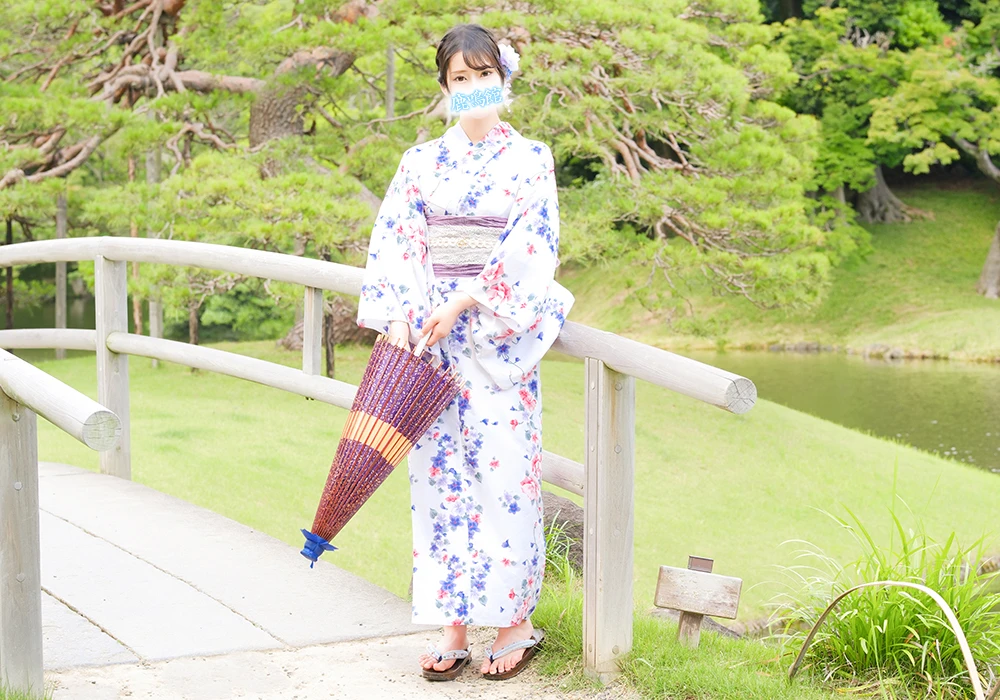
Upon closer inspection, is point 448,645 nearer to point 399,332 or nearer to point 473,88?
point 399,332

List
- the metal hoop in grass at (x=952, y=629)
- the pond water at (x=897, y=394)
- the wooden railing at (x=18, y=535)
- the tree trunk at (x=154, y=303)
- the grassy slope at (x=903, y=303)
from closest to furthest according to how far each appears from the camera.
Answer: the metal hoop in grass at (x=952, y=629) → the wooden railing at (x=18, y=535) → the tree trunk at (x=154, y=303) → the pond water at (x=897, y=394) → the grassy slope at (x=903, y=303)

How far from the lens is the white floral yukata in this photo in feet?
7.89

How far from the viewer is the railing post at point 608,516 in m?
2.29

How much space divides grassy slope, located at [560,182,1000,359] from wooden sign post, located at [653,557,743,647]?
13765 millimetres

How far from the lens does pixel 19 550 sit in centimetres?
207

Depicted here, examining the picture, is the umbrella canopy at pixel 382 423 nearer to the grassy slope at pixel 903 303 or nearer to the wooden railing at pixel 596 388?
the wooden railing at pixel 596 388

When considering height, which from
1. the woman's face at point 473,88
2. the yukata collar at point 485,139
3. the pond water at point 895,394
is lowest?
the pond water at point 895,394

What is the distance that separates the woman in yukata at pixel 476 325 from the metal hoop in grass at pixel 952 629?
2.04 feet

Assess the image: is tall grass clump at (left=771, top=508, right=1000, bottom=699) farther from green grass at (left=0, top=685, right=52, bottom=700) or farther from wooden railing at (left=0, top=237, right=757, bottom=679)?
green grass at (left=0, top=685, right=52, bottom=700)

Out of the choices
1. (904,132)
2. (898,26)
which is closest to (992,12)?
(898,26)

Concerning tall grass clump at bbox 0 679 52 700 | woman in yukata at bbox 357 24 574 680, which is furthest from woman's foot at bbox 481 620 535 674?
tall grass clump at bbox 0 679 52 700

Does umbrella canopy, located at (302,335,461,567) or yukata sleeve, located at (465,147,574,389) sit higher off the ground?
yukata sleeve, located at (465,147,574,389)

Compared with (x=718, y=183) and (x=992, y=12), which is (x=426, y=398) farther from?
(x=992, y=12)

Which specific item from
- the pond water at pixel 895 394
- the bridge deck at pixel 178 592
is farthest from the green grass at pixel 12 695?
the pond water at pixel 895 394
